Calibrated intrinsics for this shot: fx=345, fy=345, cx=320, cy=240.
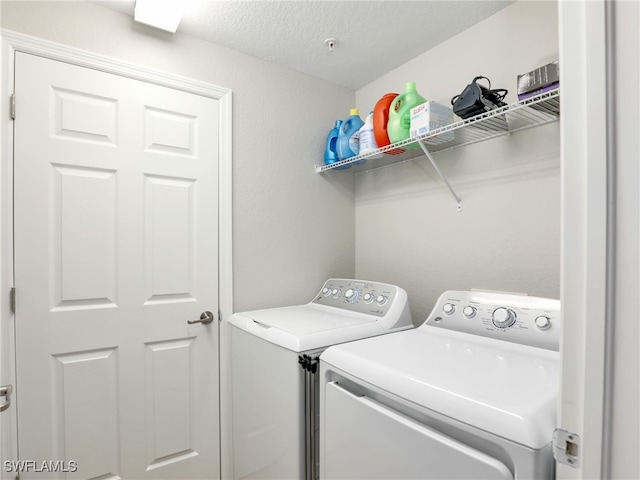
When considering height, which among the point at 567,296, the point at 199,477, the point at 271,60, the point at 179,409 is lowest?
the point at 199,477

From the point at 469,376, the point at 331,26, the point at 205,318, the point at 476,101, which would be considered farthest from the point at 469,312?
the point at 331,26

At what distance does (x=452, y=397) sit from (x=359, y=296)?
1075 mm

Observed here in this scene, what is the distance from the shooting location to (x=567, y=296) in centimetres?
57

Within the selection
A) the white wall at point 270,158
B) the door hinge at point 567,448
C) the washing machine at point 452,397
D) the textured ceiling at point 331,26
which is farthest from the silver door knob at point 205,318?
the door hinge at point 567,448

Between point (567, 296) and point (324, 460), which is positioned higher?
point (567, 296)

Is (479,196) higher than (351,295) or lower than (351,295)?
higher

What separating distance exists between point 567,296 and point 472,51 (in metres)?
1.73

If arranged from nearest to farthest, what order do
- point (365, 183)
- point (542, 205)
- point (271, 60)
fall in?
point (542, 205)
point (271, 60)
point (365, 183)

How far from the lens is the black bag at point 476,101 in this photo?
148cm

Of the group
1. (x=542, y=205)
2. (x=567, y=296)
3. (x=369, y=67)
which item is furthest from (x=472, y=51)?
(x=567, y=296)

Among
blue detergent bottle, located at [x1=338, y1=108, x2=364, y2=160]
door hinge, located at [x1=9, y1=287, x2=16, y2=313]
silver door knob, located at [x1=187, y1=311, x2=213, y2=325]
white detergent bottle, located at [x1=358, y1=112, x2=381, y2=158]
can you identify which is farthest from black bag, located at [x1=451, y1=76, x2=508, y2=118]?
door hinge, located at [x1=9, y1=287, x2=16, y2=313]

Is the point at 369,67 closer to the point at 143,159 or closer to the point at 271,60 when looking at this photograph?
the point at 271,60

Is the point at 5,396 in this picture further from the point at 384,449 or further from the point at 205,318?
the point at 384,449

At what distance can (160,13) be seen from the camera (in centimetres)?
166
